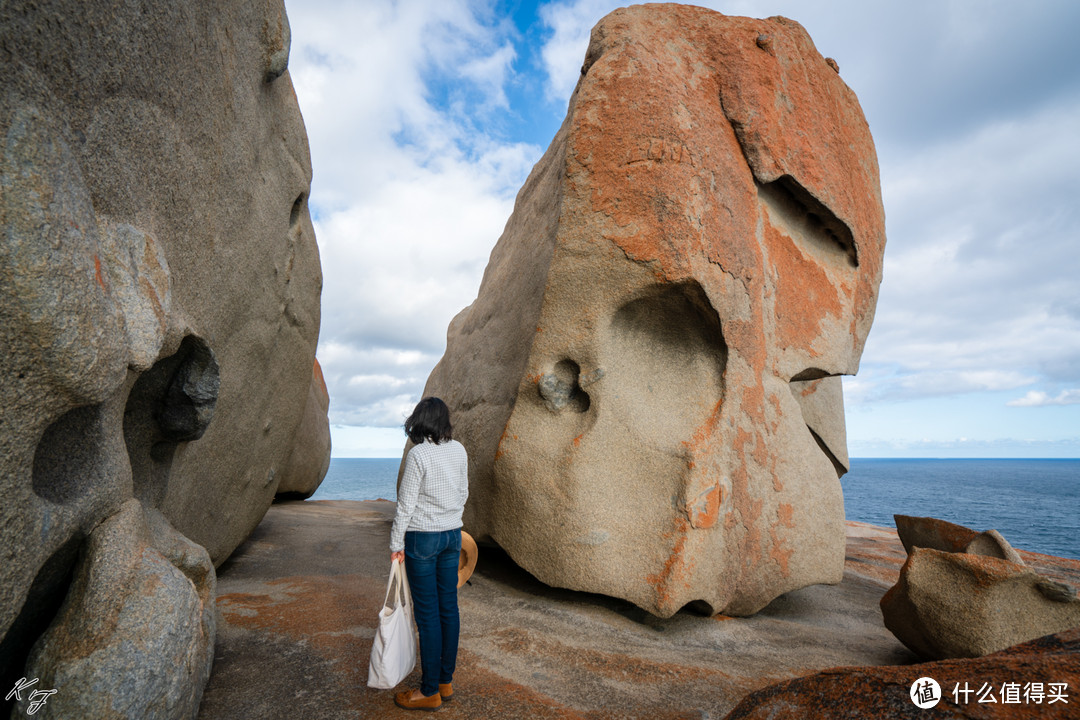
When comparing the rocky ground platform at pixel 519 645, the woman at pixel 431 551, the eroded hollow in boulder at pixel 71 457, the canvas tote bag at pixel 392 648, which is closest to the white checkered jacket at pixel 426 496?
the woman at pixel 431 551

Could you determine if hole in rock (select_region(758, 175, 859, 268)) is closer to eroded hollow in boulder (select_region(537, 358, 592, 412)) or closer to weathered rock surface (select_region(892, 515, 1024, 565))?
eroded hollow in boulder (select_region(537, 358, 592, 412))

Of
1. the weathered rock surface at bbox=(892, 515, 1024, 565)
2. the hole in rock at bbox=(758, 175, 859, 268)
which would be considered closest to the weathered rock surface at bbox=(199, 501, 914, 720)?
the weathered rock surface at bbox=(892, 515, 1024, 565)

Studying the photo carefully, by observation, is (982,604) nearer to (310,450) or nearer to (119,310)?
(119,310)

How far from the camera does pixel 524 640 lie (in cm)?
347

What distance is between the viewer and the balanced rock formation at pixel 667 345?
404 cm

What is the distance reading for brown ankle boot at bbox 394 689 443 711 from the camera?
8.32 feet

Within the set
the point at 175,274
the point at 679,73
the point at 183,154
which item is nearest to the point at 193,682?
the point at 175,274

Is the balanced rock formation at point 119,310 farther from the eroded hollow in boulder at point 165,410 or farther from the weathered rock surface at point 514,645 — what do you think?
the weathered rock surface at point 514,645

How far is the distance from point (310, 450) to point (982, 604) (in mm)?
7685

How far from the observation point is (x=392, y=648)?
2496 mm

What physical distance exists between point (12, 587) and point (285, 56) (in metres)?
3.03

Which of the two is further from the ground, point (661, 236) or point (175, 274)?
point (661, 236)

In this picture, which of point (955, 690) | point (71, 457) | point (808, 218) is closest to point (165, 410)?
point (71, 457)

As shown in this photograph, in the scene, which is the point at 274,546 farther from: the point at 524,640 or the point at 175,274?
the point at 175,274
